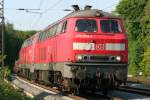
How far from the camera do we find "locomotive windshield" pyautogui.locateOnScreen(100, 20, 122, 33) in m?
20.8

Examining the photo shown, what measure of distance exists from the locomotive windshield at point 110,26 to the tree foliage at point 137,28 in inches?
1340

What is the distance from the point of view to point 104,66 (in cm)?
1989

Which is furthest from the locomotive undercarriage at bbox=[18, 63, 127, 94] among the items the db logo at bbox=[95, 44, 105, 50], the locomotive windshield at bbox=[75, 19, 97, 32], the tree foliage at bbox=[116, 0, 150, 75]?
the tree foliage at bbox=[116, 0, 150, 75]

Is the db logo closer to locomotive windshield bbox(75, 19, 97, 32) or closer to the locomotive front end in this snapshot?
the locomotive front end

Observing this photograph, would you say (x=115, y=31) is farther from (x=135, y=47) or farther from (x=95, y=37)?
(x=135, y=47)

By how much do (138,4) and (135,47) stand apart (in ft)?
22.6

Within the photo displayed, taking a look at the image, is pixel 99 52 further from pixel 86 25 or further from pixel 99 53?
pixel 86 25

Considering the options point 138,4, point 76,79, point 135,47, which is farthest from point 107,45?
point 138,4

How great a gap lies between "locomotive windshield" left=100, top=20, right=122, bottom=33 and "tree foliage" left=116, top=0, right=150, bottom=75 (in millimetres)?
34038

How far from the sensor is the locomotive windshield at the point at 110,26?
68.4 feet

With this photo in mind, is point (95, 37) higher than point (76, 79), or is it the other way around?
point (95, 37)

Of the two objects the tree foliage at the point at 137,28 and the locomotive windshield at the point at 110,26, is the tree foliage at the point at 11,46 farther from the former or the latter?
the locomotive windshield at the point at 110,26

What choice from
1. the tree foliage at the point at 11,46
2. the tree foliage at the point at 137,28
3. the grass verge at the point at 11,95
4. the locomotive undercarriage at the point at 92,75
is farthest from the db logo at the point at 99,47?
the tree foliage at the point at 11,46

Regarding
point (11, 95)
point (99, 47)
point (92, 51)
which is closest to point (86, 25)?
point (99, 47)
